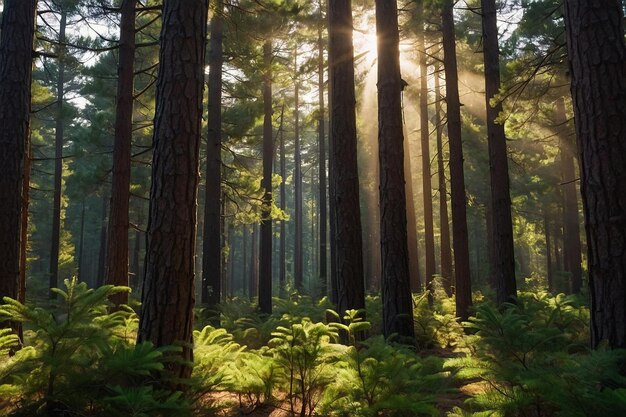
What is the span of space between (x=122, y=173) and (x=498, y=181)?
860cm

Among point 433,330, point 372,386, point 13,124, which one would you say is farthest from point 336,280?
point 13,124

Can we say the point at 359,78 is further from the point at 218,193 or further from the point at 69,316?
the point at 69,316

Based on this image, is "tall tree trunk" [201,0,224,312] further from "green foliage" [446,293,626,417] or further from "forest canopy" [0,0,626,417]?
"green foliage" [446,293,626,417]

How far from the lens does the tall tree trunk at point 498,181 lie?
33.7ft

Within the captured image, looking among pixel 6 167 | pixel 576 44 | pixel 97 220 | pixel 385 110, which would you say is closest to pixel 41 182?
pixel 97 220

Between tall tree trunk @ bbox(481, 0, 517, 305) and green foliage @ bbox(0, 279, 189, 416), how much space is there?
8.66m

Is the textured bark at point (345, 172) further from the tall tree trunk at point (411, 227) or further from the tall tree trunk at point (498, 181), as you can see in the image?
the tall tree trunk at point (411, 227)

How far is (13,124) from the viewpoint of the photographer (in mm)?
6609

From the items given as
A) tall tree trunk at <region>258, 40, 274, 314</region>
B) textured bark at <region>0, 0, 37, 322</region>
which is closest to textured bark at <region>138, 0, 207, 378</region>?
textured bark at <region>0, 0, 37, 322</region>

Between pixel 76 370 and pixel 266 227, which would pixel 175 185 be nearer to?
pixel 76 370

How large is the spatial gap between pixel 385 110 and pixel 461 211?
195 inches

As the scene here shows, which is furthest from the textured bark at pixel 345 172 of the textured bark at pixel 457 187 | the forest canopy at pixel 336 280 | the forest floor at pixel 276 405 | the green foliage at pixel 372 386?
the textured bark at pixel 457 187

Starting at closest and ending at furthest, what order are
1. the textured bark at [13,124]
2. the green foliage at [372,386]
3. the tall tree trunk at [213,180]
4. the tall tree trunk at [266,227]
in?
the green foliage at [372,386], the textured bark at [13,124], the tall tree trunk at [213,180], the tall tree trunk at [266,227]

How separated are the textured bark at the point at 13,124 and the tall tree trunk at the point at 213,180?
6.06 meters
